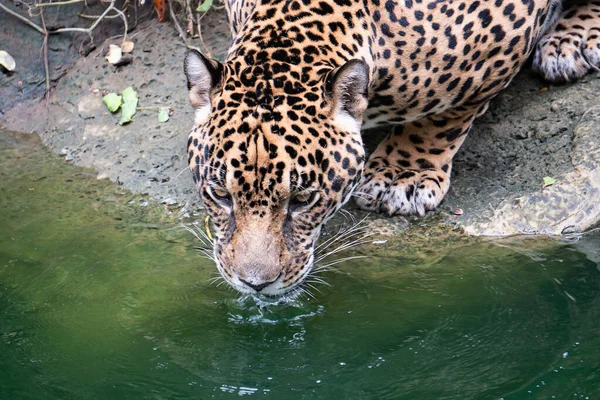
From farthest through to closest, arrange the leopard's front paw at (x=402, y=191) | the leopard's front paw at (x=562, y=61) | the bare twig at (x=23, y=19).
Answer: the bare twig at (x=23, y=19) → the leopard's front paw at (x=562, y=61) → the leopard's front paw at (x=402, y=191)

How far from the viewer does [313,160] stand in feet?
18.1

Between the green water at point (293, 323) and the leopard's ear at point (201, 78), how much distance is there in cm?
137

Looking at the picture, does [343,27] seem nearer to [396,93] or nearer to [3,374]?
[396,93]

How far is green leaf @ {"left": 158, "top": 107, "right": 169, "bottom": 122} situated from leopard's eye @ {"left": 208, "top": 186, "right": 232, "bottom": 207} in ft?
10.3

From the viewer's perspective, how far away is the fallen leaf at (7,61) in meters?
9.38

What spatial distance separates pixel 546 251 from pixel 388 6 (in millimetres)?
2119

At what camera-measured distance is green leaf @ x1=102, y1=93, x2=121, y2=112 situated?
901 cm

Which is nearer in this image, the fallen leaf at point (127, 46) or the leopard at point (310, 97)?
the leopard at point (310, 97)

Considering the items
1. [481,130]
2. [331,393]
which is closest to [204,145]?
[331,393]

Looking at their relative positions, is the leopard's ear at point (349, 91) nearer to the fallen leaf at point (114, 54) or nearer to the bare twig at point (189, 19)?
the bare twig at point (189, 19)

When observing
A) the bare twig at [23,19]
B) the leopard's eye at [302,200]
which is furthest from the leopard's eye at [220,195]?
the bare twig at [23,19]

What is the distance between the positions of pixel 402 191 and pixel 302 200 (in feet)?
6.18

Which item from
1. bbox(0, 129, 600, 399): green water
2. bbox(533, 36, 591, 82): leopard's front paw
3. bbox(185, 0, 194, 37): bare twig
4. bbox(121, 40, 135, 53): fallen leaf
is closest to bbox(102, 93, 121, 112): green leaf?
bbox(121, 40, 135, 53): fallen leaf

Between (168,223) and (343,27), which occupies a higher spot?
→ (343,27)
